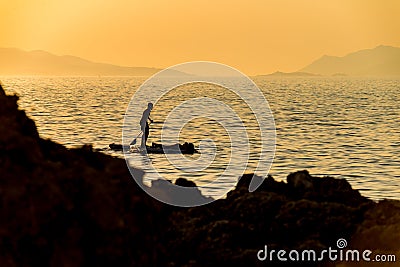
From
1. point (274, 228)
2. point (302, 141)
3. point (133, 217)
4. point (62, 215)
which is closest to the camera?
point (62, 215)

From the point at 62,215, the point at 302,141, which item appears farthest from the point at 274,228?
the point at 302,141

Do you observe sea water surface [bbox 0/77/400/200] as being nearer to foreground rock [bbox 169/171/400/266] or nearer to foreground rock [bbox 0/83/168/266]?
foreground rock [bbox 169/171/400/266]

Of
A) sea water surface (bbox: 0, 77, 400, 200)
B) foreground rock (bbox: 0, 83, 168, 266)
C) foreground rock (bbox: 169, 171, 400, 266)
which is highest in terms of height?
foreground rock (bbox: 0, 83, 168, 266)

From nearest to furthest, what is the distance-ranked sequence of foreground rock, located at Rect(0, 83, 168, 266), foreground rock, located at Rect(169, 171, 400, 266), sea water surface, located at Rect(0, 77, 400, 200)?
foreground rock, located at Rect(0, 83, 168, 266) < foreground rock, located at Rect(169, 171, 400, 266) < sea water surface, located at Rect(0, 77, 400, 200)

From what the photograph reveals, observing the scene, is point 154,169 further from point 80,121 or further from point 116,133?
point 80,121

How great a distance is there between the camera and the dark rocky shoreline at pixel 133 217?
7.96 meters

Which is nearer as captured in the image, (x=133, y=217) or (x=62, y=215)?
(x=62, y=215)

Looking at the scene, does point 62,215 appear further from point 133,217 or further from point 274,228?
point 274,228

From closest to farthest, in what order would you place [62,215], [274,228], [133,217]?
[62,215] < [133,217] < [274,228]

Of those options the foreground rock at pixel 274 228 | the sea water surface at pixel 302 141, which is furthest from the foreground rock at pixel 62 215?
the sea water surface at pixel 302 141

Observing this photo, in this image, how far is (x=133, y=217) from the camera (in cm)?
863

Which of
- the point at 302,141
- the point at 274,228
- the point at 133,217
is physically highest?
the point at 133,217

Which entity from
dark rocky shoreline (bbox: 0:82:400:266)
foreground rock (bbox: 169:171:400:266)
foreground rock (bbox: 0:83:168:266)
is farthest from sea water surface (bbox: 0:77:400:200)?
foreground rock (bbox: 0:83:168:266)

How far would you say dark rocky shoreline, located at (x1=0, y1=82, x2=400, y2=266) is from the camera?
7.96 metres
